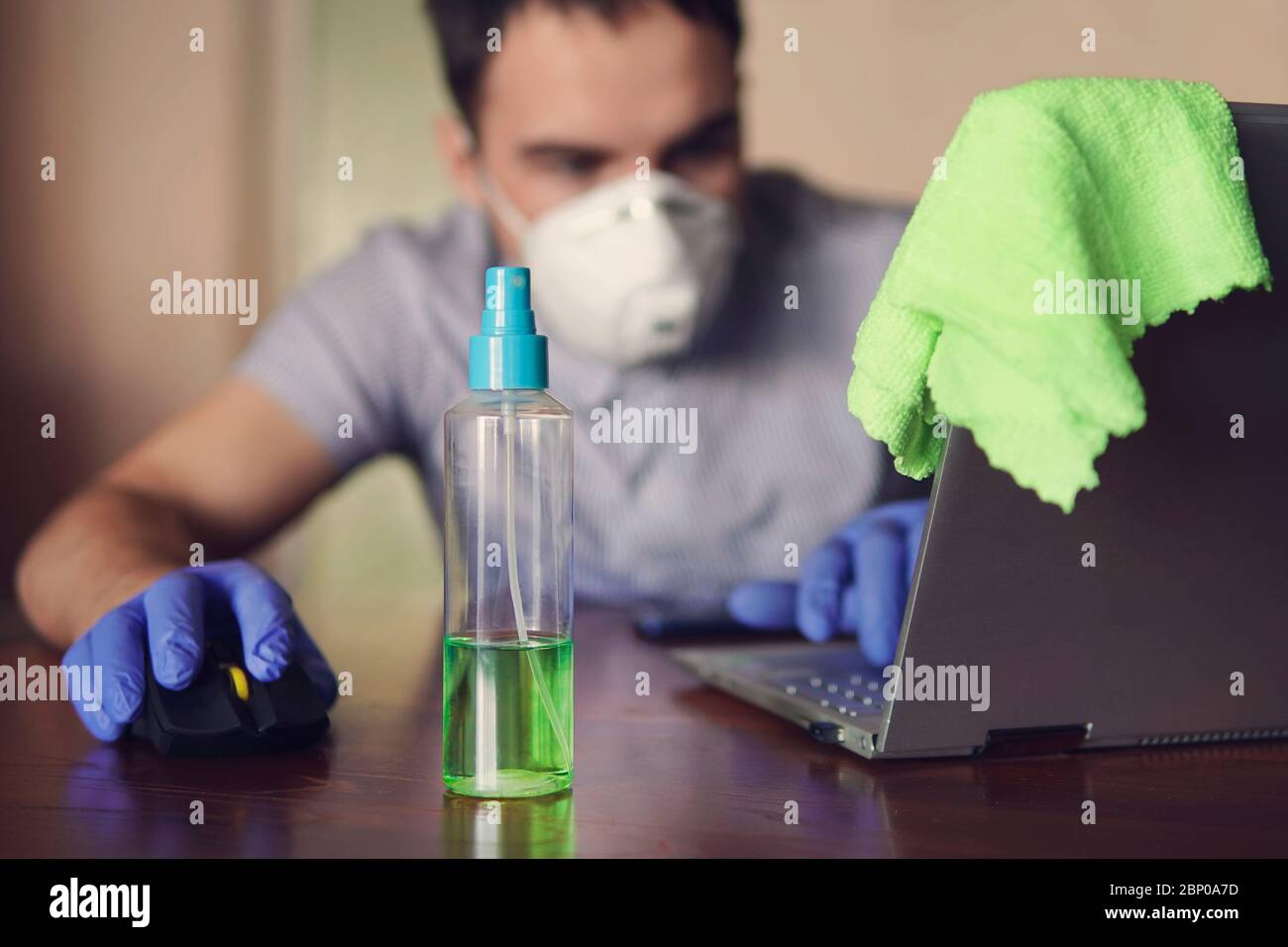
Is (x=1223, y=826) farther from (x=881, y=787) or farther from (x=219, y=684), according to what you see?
(x=219, y=684)

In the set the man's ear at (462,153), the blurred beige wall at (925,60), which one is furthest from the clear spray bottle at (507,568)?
the blurred beige wall at (925,60)

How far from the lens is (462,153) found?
1774mm

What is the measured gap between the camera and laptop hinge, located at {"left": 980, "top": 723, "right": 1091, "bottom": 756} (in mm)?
629

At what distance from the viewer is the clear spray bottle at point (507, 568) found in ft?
1.89

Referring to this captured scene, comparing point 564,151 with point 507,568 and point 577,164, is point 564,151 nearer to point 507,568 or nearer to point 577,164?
point 577,164

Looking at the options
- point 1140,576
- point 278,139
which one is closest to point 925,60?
point 278,139

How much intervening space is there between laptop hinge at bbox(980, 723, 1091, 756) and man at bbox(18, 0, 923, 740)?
822 mm

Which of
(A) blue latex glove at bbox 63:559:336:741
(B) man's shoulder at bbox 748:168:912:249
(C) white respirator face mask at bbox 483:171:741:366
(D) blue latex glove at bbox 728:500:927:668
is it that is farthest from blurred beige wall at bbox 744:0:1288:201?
(A) blue latex glove at bbox 63:559:336:741

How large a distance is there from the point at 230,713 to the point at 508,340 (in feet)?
0.88

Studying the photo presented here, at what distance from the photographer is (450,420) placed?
61cm

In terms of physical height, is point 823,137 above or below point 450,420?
above

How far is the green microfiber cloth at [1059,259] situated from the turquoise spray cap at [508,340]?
158 millimetres
